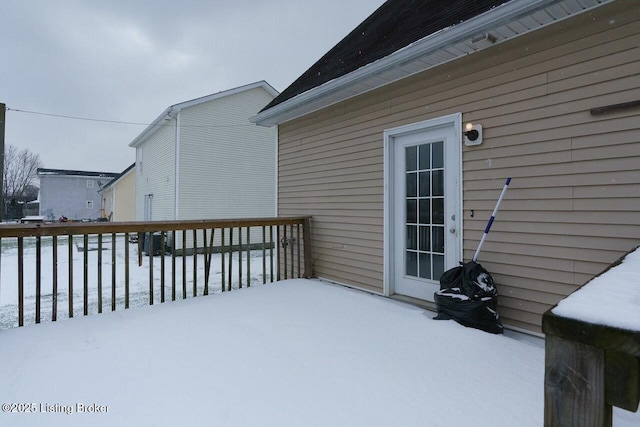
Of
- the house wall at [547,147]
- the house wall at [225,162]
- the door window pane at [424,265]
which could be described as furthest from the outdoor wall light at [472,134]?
the house wall at [225,162]

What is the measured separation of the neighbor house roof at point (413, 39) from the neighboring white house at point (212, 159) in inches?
186

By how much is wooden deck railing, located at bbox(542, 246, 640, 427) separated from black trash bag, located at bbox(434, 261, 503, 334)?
2.00 metres

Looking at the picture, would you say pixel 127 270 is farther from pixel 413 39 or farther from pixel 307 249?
pixel 413 39

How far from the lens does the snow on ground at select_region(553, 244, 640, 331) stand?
753 millimetres

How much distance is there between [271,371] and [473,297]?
171cm

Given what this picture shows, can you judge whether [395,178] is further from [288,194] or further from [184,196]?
[184,196]

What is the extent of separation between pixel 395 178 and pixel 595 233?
6.43 feet

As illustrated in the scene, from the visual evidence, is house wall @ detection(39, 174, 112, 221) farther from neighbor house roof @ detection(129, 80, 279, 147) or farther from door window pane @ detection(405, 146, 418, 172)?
door window pane @ detection(405, 146, 418, 172)

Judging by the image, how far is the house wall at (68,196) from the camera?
24.9 m

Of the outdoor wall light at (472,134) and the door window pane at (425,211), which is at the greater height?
the outdoor wall light at (472,134)

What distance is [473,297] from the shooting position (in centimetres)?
270

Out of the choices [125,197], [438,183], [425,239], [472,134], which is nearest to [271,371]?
[425,239]

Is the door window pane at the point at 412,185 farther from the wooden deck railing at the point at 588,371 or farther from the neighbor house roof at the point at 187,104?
the neighbor house roof at the point at 187,104

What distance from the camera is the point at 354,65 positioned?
4.10 metres
